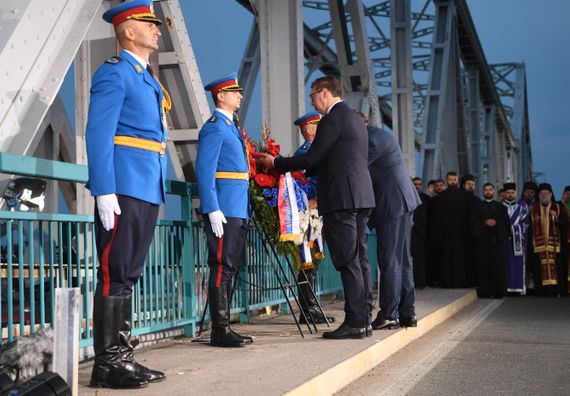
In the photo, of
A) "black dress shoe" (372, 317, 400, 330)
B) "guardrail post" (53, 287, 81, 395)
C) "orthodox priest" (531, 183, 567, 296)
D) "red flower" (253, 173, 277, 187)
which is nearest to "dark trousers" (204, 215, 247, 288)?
"red flower" (253, 173, 277, 187)

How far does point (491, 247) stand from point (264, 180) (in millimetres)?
8171

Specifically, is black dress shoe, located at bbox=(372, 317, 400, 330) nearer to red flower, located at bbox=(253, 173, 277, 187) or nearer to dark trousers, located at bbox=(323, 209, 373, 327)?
dark trousers, located at bbox=(323, 209, 373, 327)

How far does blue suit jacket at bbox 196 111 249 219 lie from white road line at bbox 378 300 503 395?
150 centimetres

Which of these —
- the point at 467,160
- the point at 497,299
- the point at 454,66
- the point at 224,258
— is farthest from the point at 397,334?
the point at 467,160

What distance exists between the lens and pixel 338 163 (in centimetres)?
575

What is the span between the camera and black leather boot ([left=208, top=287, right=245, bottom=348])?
212 inches

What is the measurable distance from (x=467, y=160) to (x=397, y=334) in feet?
74.8

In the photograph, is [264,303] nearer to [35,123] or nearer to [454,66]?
[35,123]

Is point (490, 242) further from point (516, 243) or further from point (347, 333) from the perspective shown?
point (347, 333)

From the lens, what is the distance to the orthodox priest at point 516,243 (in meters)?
13.5

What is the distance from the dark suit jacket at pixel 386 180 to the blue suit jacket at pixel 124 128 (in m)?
2.89

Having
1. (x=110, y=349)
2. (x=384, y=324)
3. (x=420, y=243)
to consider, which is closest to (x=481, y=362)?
(x=384, y=324)

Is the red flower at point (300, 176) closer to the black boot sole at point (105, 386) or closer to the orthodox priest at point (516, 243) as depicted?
the black boot sole at point (105, 386)

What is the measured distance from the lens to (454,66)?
25062 mm
